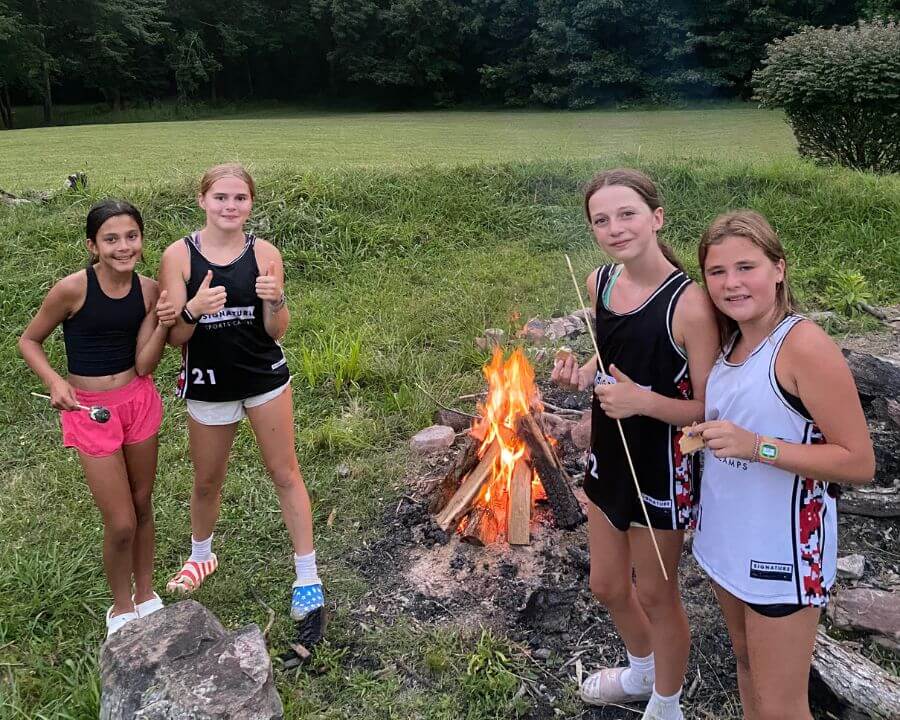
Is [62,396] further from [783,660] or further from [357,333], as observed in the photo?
[357,333]

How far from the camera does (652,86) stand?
78.2 feet

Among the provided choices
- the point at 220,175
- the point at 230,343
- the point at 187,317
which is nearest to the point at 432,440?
the point at 230,343

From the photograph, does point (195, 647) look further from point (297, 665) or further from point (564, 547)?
point (564, 547)

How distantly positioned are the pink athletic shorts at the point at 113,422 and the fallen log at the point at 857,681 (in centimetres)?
250

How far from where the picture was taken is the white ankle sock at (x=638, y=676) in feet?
7.80

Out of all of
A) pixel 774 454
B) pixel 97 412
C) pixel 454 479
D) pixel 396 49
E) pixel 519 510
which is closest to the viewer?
pixel 774 454

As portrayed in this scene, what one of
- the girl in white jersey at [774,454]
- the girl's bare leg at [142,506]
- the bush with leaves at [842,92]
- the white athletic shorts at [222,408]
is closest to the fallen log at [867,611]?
the girl in white jersey at [774,454]

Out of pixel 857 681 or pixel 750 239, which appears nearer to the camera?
pixel 750 239

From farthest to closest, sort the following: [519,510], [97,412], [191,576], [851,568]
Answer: [519,510]
[191,576]
[851,568]
[97,412]

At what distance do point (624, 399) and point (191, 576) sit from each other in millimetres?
2182

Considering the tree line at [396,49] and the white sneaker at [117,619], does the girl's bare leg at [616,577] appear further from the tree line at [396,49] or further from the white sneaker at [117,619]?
the tree line at [396,49]

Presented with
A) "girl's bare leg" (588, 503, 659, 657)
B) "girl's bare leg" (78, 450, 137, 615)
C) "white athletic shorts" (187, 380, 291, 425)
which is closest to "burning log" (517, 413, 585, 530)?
"girl's bare leg" (588, 503, 659, 657)

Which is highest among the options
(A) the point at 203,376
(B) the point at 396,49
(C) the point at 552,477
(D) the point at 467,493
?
(B) the point at 396,49

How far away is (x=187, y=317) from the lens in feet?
8.12
